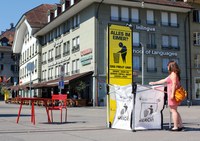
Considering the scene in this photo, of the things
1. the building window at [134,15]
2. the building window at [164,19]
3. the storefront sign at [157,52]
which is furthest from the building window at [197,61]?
the building window at [134,15]

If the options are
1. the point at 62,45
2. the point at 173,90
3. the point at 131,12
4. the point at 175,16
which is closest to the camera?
the point at 173,90

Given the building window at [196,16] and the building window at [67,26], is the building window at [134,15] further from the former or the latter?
the building window at [67,26]

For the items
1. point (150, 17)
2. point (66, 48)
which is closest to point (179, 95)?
point (150, 17)

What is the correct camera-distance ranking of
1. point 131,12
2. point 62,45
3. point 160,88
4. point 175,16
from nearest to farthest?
1. point 160,88
2. point 131,12
3. point 175,16
4. point 62,45

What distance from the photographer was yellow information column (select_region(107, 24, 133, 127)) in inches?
502

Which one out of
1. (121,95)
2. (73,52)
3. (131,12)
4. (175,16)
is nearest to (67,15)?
(73,52)

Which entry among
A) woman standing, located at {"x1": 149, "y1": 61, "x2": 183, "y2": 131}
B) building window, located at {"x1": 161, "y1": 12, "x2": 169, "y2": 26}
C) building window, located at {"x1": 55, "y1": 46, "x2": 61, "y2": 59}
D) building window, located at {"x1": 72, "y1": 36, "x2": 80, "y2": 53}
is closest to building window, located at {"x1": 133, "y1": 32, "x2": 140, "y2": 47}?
building window, located at {"x1": 161, "y1": 12, "x2": 169, "y2": 26}

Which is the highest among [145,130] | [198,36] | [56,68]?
[198,36]

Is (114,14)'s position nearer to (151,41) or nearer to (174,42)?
(151,41)

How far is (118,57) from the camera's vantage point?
12.9 m

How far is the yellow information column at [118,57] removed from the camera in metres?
12.8

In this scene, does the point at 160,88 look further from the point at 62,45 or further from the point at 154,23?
the point at 62,45

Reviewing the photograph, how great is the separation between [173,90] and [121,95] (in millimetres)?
1650

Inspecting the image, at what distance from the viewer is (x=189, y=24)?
53.5m
